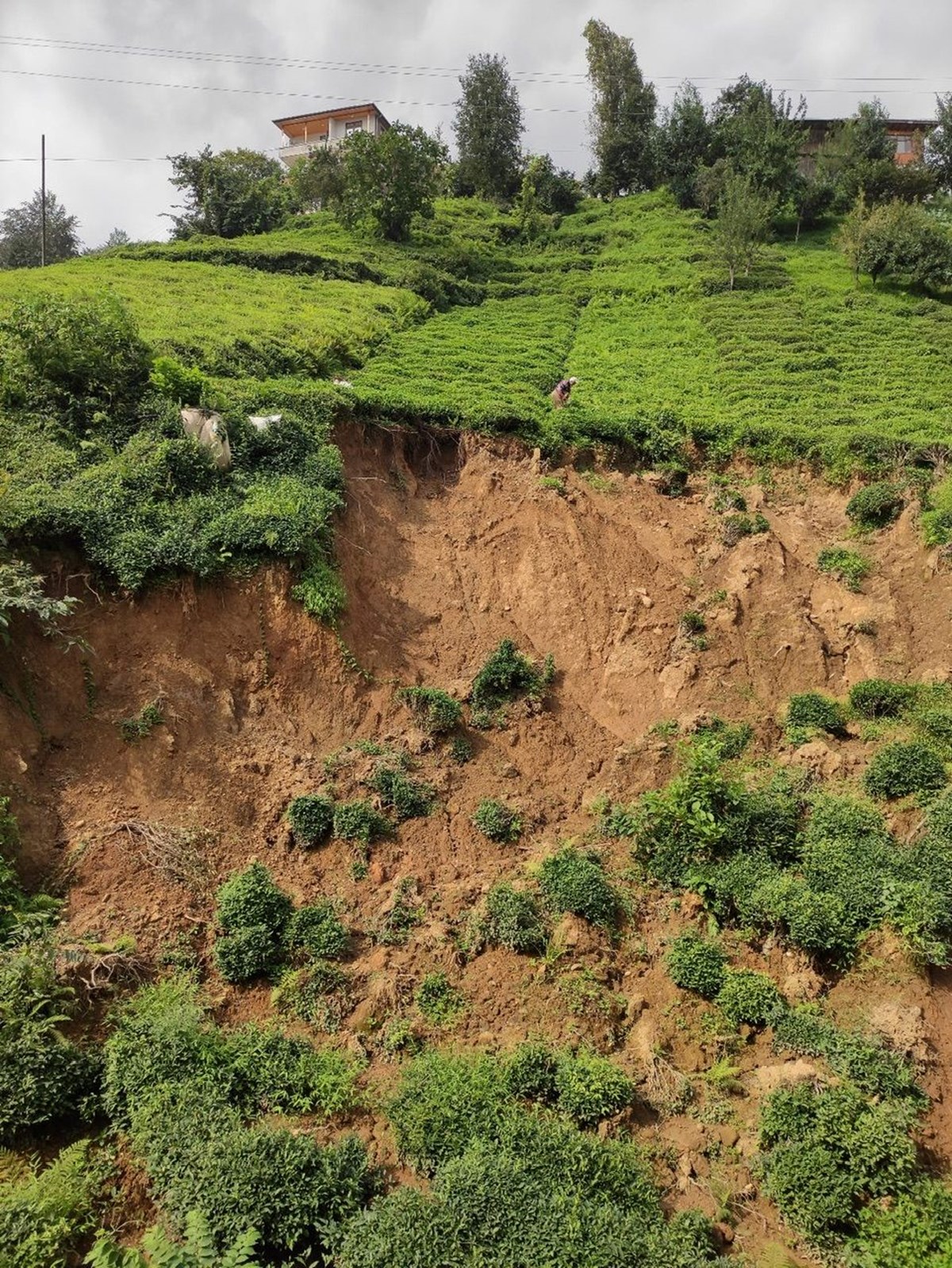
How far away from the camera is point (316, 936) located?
27.3 feet

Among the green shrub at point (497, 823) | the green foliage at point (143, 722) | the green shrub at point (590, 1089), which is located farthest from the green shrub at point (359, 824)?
the green shrub at point (590, 1089)

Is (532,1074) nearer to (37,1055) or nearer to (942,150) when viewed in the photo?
(37,1055)

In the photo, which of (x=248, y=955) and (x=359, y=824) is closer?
(x=248, y=955)

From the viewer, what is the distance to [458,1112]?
672cm

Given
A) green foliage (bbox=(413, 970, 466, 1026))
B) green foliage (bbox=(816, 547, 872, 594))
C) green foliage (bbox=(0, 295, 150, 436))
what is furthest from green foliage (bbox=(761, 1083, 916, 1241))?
green foliage (bbox=(0, 295, 150, 436))

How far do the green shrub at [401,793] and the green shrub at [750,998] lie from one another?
13.5 ft

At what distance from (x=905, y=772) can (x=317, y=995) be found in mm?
7550

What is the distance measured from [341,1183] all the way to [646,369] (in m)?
20.4

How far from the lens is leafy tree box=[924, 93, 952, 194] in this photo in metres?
37.2

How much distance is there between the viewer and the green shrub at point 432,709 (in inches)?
428

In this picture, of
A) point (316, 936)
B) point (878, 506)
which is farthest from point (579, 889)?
point (878, 506)

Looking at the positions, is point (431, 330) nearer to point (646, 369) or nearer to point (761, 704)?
point (646, 369)

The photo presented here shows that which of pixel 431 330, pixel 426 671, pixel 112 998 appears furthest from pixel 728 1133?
pixel 431 330

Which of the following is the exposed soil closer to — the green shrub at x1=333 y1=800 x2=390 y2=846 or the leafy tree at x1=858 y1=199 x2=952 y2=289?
the green shrub at x1=333 y1=800 x2=390 y2=846
